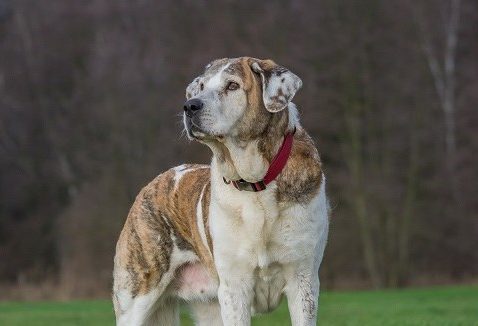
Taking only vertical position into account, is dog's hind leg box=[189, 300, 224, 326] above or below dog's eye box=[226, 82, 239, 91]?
below

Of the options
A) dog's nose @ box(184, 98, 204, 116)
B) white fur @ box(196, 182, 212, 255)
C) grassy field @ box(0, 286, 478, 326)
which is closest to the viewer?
dog's nose @ box(184, 98, 204, 116)

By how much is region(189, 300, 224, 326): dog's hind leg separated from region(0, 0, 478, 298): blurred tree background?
771 inches

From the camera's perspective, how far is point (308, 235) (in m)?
6.65

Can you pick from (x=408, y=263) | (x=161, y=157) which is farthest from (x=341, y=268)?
(x=161, y=157)

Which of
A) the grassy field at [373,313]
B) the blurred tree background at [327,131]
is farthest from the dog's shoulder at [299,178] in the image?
the blurred tree background at [327,131]

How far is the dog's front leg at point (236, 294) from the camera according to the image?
6.74 m

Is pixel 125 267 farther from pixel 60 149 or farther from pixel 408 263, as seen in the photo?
pixel 60 149

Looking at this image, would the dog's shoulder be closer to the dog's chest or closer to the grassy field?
the dog's chest

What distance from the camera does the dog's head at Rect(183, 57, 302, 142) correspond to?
6.49m

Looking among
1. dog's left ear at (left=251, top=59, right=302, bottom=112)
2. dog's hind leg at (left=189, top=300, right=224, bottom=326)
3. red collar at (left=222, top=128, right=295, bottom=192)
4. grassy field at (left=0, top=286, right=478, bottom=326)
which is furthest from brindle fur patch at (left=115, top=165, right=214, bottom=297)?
grassy field at (left=0, top=286, right=478, bottom=326)

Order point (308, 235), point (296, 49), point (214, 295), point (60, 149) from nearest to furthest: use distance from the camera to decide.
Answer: point (308, 235) < point (214, 295) < point (296, 49) < point (60, 149)

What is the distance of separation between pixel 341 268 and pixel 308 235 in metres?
23.5

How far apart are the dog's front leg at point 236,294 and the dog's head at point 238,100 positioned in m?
0.74

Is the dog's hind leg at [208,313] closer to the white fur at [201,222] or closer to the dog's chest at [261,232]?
the white fur at [201,222]
